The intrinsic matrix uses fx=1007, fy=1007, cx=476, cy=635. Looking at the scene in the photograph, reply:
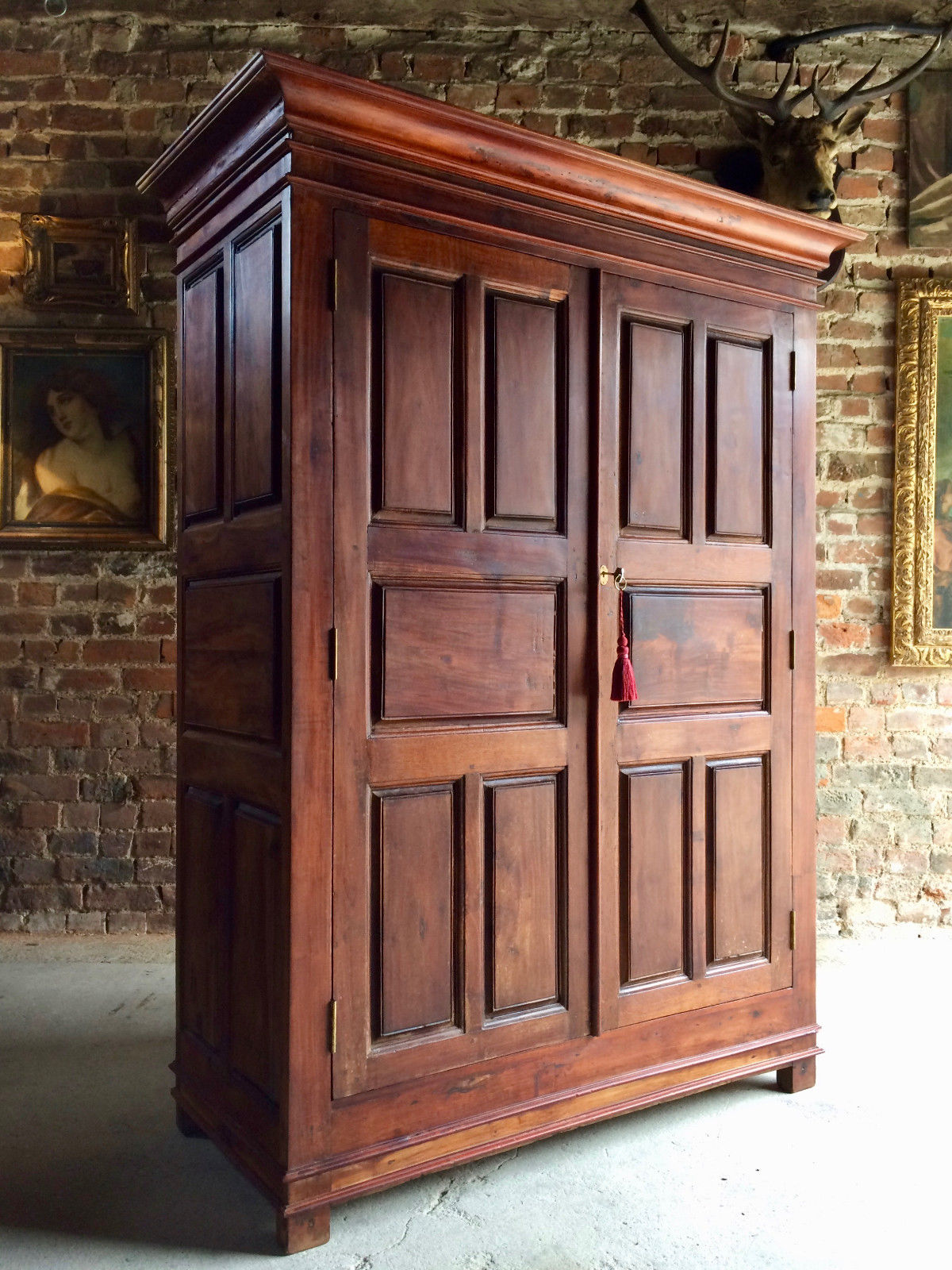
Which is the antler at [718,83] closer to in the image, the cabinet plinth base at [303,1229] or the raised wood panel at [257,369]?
the raised wood panel at [257,369]

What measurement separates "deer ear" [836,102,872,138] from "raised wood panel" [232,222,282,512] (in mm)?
2706

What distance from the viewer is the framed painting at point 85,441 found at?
12.7 ft

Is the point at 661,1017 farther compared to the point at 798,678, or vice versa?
the point at 798,678

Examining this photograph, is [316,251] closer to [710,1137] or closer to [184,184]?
[184,184]

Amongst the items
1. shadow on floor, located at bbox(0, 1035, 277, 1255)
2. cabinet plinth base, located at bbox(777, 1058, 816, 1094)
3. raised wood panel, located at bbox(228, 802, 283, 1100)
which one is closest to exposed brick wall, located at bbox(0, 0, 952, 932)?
shadow on floor, located at bbox(0, 1035, 277, 1255)

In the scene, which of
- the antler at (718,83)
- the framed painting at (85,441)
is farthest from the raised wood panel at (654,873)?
the antler at (718,83)

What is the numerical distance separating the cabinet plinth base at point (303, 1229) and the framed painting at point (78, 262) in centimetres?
323

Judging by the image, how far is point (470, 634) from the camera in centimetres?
220

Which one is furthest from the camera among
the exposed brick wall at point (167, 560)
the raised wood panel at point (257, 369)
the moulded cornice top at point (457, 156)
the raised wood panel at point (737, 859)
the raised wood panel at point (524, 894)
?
the exposed brick wall at point (167, 560)

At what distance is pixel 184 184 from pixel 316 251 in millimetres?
603

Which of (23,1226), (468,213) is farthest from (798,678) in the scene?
(23,1226)

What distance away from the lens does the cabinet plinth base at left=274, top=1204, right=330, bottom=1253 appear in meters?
1.93

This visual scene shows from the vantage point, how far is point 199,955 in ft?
7.66

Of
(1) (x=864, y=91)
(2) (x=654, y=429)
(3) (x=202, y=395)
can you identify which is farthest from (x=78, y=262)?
(1) (x=864, y=91)
